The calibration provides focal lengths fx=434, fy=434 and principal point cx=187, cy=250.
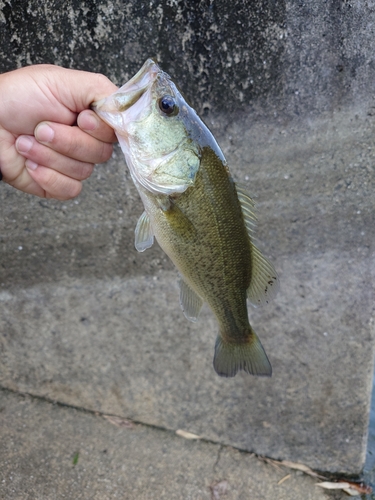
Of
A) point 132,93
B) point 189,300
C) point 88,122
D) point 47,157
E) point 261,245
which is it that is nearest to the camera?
point 132,93

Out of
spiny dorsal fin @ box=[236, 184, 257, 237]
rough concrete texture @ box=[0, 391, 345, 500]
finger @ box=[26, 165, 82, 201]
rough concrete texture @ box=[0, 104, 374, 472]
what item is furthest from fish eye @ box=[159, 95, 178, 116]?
rough concrete texture @ box=[0, 391, 345, 500]

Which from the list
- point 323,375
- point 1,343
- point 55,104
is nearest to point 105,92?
point 55,104

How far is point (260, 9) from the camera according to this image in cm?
214

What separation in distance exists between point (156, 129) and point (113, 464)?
2224mm

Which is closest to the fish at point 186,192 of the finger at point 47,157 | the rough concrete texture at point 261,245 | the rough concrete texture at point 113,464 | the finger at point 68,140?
the finger at point 68,140

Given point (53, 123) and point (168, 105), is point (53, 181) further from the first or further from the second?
point (168, 105)

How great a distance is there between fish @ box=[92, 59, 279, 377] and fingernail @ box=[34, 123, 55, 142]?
7.7 inches

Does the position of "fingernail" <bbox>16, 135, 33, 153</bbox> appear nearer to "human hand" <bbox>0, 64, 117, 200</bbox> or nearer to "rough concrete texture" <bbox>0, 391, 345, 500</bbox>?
"human hand" <bbox>0, 64, 117, 200</bbox>

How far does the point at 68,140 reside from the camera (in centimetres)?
166

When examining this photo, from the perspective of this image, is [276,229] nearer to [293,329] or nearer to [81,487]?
[293,329]

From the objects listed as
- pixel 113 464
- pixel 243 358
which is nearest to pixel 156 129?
pixel 243 358

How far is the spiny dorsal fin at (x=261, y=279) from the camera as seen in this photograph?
1739mm

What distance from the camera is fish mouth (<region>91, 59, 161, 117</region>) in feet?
4.95

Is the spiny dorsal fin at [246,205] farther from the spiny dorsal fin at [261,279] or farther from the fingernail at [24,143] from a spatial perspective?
the fingernail at [24,143]
